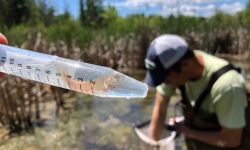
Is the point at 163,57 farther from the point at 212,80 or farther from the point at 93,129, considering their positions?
the point at 93,129

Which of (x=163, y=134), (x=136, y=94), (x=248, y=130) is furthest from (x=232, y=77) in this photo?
(x=136, y=94)

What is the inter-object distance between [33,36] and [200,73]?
6.80 m

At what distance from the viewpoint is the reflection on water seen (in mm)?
5430

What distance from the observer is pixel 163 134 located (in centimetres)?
300

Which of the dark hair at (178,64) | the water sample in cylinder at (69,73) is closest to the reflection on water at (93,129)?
the dark hair at (178,64)

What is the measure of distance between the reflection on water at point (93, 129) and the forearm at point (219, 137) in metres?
2.16

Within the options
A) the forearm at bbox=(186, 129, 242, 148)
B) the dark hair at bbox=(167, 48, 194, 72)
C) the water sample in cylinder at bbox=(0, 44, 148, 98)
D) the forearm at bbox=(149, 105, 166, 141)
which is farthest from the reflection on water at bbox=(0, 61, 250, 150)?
the water sample in cylinder at bbox=(0, 44, 148, 98)

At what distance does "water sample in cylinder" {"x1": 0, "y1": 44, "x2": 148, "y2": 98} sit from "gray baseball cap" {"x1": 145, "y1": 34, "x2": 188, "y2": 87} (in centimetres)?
97

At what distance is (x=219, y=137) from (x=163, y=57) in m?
0.48

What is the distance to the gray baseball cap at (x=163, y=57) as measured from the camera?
253 cm

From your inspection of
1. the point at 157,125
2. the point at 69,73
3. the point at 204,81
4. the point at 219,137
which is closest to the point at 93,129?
the point at 157,125

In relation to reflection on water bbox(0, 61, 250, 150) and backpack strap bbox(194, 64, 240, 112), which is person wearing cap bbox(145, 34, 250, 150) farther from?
reflection on water bbox(0, 61, 250, 150)

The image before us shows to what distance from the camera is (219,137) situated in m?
2.63

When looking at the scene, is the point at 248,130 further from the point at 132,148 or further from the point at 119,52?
the point at 119,52
